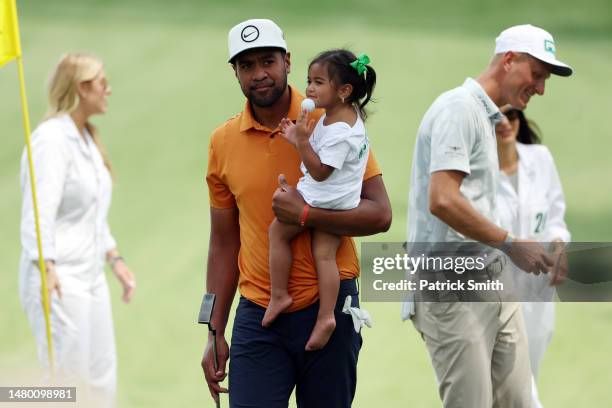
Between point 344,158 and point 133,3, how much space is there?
12289 millimetres

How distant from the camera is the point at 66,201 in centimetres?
648

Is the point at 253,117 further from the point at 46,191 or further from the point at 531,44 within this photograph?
the point at 46,191

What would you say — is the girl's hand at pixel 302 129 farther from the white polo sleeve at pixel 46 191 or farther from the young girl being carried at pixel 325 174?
the white polo sleeve at pixel 46 191

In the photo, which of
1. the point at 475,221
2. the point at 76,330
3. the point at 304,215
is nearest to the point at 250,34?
the point at 304,215

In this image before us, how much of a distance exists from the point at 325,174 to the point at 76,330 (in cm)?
250

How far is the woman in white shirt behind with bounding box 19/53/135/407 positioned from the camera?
636 centimetres

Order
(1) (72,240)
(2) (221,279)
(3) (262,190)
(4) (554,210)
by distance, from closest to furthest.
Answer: (3) (262,190) < (2) (221,279) < (1) (72,240) < (4) (554,210)

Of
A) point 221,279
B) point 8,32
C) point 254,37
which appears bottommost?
point 221,279

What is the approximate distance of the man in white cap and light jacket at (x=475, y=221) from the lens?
16.2 ft

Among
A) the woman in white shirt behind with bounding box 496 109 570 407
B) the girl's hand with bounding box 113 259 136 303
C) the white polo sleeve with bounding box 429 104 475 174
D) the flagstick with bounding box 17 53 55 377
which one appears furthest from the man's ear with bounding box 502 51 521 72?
the girl's hand with bounding box 113 259 136 303

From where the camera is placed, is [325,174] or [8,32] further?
[8,32]

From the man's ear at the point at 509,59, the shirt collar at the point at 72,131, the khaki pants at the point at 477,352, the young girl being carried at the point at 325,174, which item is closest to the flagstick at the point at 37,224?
the shirt collar at the point at 72,131

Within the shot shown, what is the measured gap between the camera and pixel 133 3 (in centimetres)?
1620

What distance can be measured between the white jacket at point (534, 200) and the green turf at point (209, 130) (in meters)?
1.07
